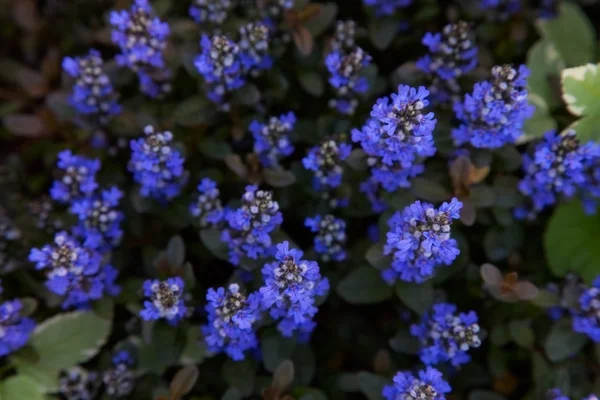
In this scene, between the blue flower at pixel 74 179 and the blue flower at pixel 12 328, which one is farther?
the blue flower at pixel 74 179

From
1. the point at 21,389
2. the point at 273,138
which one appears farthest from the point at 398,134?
the point at 21,389

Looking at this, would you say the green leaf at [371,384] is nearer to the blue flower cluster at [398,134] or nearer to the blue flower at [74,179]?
the blue flower cluster at [398,134]

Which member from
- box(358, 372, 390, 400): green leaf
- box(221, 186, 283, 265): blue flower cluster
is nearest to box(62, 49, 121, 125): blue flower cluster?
box(221, 186, 283, 265): blue flower cluster

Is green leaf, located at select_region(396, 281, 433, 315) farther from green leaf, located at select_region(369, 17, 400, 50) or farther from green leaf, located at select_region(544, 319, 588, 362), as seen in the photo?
green leaf, located at select_region(369, 17, 400, 50)

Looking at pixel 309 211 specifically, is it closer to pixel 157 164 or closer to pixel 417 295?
pixel 417 295

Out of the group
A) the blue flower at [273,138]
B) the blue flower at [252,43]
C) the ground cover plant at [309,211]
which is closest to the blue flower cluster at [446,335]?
the ground cover plant at [309,211]
